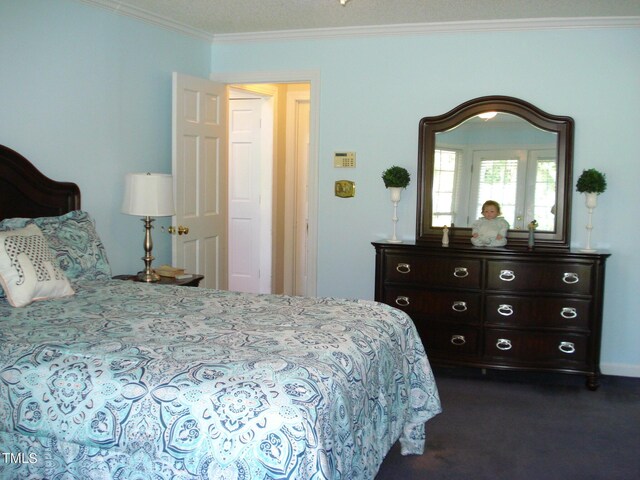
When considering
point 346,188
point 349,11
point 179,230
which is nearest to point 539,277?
point 346,188

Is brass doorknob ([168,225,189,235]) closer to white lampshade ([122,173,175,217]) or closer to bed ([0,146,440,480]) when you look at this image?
white lampshade ([122,173,175,217])

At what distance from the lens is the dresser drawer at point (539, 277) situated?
13.6ft

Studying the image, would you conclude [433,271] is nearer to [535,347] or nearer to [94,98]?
[535,347]

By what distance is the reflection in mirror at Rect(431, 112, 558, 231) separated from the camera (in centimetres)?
448

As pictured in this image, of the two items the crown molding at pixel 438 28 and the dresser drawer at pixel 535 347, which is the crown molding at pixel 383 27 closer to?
the crown molding at pixel 438 28

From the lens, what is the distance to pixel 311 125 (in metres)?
4.98

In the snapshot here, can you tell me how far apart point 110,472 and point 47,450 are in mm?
273

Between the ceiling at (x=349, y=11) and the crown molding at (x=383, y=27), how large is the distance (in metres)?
0.02

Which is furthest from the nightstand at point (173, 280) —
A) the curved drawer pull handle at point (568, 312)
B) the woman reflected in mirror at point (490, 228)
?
the curved drawer pull handle at point (568, 312)

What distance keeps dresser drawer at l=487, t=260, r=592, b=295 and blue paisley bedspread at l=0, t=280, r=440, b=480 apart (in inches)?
67.7

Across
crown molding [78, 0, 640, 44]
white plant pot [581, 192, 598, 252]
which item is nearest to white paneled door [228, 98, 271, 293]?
crown molding [78, 0, 640, 44]

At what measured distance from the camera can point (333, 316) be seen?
2744 millimetres

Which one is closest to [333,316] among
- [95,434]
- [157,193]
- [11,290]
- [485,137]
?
[95,434]

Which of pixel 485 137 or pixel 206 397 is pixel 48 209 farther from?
pixel 485 137
